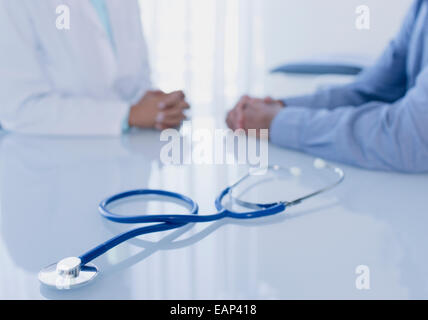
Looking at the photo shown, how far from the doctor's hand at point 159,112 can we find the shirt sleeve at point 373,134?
263mm

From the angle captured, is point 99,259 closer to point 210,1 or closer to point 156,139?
point 156,139

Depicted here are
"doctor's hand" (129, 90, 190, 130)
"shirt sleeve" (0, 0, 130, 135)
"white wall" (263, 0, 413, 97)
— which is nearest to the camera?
"shirt sleeve" (0, 0, 130, 135)

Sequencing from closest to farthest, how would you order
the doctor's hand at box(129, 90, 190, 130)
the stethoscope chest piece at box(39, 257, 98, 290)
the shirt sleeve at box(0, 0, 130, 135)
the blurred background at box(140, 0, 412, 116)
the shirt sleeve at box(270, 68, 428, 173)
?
the stethoscope chest piece at box(39, 257, 98, 290), the shirt sleeve at box(270, 68, 428, 173), the shirt sleeve at box(0, 0, 130, 135), the doctor's hand at box(129, 90, 190, 130), the blurred background at box(140, 0, 412, 116)

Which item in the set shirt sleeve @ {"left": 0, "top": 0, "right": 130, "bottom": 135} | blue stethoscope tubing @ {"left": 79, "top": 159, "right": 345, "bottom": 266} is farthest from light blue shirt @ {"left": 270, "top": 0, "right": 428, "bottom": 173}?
shirt sleeve @ {"left": 0, "top": 0, "right": 130, "bottom": 135}

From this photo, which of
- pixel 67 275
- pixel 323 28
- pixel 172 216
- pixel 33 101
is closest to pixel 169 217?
pixel 172 216

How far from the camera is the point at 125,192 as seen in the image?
59cm

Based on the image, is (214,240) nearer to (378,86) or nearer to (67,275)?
(67,275)

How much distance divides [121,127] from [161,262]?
537mm

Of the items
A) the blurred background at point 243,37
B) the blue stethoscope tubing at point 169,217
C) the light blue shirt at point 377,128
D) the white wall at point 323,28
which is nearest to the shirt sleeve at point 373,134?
the light blue shirt at point 377,128

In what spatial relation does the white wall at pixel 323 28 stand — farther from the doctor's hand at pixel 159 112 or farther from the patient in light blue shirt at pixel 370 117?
the doctor's hand at pixel 159 112

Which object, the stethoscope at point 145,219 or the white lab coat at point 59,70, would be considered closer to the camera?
the stethoscope at point 145,219

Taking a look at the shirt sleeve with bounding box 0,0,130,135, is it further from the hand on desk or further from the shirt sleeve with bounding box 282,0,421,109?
the shirt sleeve with bounding box 282,0,421,109

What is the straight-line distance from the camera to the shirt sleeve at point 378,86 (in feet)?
3.44

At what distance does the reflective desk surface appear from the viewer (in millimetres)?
404
